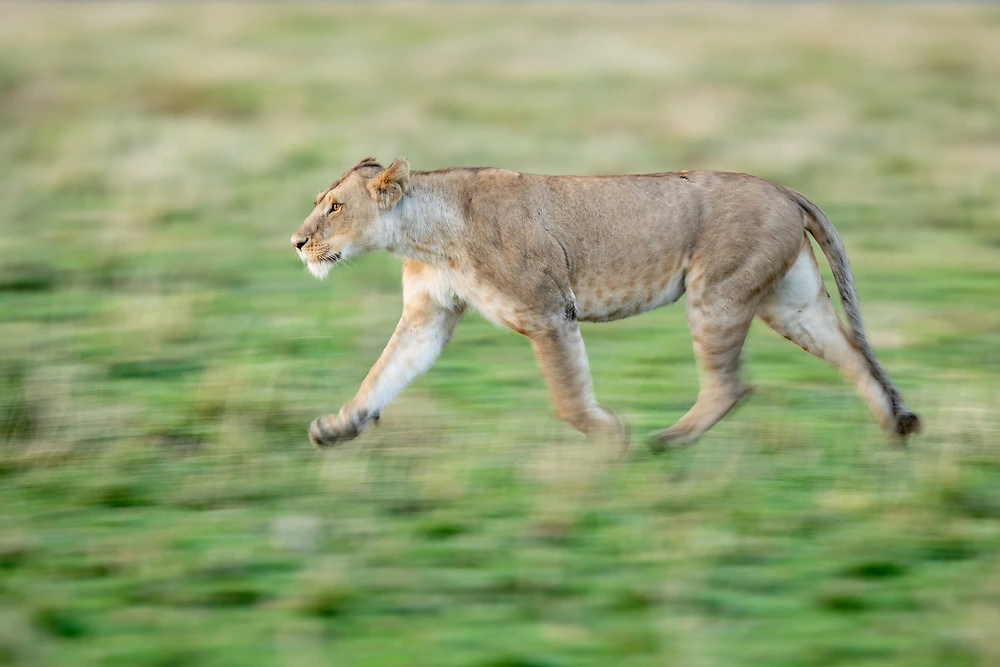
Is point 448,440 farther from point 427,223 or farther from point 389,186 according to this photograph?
point 389,186

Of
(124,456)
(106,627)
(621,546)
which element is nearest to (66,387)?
(124,456)

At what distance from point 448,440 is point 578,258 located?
38.6 inches

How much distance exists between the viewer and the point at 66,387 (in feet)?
22.5

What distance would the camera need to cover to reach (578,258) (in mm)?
5883

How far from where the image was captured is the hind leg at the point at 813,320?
19.9ft

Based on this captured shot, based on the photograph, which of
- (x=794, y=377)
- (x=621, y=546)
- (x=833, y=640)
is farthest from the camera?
(x=794, y=377)

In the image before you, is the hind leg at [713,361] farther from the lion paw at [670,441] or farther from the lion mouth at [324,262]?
the lion mouth at [324,262]

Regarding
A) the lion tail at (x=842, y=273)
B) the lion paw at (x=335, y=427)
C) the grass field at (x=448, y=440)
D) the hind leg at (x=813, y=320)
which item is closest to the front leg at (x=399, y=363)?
the lion paw at (x=335, y=427)

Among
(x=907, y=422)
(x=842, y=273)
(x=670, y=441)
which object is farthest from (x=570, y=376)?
(x=907, y=422)

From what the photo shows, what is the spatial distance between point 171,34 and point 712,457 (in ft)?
58.4

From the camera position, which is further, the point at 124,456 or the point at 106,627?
the point at 124,456

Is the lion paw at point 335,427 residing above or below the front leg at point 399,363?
below

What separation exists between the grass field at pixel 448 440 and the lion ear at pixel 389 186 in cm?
105

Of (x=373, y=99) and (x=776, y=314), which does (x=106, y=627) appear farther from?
(x=373, y=99)
